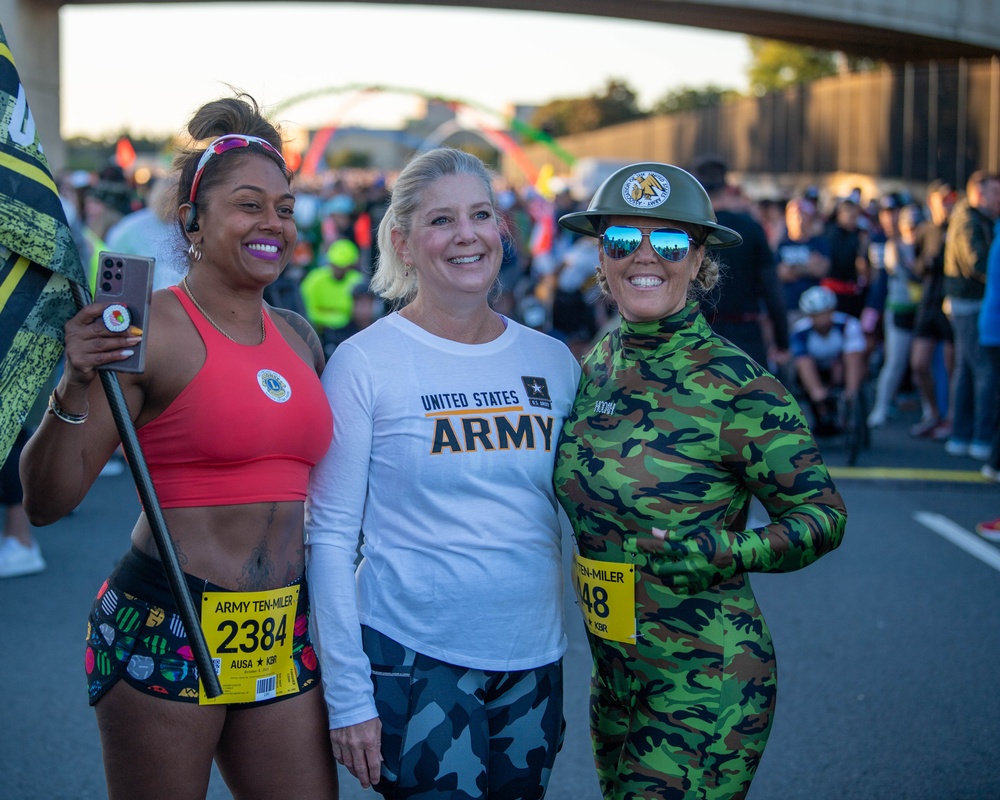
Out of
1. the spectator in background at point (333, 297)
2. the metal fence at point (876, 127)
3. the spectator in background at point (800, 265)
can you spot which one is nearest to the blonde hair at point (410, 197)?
the spectator in background at point (333, 297)

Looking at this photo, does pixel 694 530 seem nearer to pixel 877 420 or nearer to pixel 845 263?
pixel 877 420

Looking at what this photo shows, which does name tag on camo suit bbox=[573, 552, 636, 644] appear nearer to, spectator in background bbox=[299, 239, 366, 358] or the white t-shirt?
the white t-shirt

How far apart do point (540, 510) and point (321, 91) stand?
116ft

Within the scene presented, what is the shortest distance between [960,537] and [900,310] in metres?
4.55

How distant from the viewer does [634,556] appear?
250 centimetres

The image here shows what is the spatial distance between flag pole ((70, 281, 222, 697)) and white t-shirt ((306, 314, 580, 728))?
0.27m

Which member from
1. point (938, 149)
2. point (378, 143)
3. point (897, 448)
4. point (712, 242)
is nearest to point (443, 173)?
point (712, 242)

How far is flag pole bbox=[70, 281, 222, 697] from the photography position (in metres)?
2.15

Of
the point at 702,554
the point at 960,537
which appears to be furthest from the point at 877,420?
the point at 702,554

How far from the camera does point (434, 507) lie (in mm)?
2498

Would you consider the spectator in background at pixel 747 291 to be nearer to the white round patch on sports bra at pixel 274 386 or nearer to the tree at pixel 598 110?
the white round patch on sports bra at pixel 274 386

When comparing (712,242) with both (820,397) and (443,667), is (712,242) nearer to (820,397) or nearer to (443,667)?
(443,667)

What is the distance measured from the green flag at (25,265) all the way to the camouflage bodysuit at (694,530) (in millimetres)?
1186

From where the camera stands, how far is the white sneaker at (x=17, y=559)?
621 centimetres
